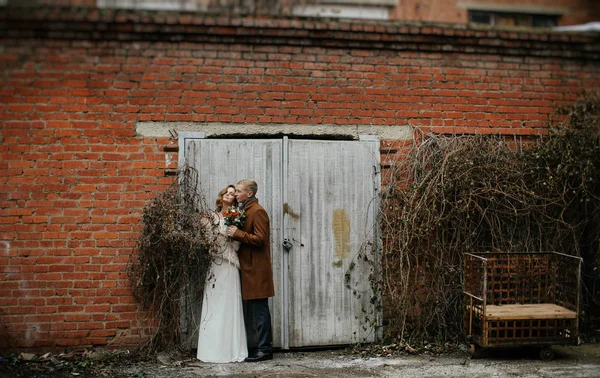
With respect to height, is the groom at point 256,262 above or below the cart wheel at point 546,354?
above

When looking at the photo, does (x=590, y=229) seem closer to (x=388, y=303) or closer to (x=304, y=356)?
(x=388, y=303)

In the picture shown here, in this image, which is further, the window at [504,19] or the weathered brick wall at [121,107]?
the window at [504,19]

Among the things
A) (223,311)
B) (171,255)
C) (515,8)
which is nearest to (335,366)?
(223,311)

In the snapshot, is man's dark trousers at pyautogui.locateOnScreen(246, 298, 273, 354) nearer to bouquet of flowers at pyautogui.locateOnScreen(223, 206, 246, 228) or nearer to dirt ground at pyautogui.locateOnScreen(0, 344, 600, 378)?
dirt ground at pyautogui.locateOnScreen(0, 344, 600, 378)

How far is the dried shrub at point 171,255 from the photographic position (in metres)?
6.12

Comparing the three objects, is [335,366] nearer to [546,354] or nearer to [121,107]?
[546,354]

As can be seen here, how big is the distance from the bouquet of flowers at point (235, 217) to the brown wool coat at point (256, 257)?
5 centimetres

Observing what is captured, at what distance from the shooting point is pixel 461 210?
6.50 m

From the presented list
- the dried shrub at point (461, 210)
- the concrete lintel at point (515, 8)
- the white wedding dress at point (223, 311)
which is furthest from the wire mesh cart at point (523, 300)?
the concrete lintel at point (515, 8)

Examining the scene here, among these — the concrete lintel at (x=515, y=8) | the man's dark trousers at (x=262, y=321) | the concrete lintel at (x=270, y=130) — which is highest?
the concrete lintel at (x=515, y=8)

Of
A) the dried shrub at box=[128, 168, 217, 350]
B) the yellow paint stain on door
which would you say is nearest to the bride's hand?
the dried shrub at box=[128, 168, 217, 350]

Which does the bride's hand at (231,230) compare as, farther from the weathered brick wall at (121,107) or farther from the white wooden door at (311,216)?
the weathered brick wall at (121,107)

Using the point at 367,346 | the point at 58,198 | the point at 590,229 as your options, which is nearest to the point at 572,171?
→ the point at 590,229

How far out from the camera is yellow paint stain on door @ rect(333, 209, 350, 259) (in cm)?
667
